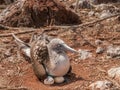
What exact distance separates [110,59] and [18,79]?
1545mm

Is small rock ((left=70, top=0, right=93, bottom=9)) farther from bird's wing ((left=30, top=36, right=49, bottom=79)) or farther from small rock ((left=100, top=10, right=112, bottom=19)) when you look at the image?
bird's wing ((left=30, top=36, right=49, bottom=79))

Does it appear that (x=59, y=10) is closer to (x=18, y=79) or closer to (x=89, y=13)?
(x=89, y=13)

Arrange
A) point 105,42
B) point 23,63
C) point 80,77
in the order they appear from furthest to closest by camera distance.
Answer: point 105,42 < point 23,63 < point 80,77

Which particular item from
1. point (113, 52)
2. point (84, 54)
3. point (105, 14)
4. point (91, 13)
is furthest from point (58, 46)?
point (91, 13)

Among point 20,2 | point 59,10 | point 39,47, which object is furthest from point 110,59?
point 20,2

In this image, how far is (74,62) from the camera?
293 inches

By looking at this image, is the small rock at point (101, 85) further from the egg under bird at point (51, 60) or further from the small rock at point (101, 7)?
the small rock at point (101, 7)

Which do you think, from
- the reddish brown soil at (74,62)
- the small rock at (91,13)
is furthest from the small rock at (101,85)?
the small rock at (91,13)

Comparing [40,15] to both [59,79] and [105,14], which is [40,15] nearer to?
[105,14]

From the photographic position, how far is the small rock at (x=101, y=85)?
20.9ft

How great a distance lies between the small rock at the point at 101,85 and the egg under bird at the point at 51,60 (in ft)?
1.49

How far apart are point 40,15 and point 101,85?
3313mm

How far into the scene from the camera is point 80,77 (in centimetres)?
682

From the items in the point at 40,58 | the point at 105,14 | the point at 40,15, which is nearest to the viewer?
the point at 40,58
